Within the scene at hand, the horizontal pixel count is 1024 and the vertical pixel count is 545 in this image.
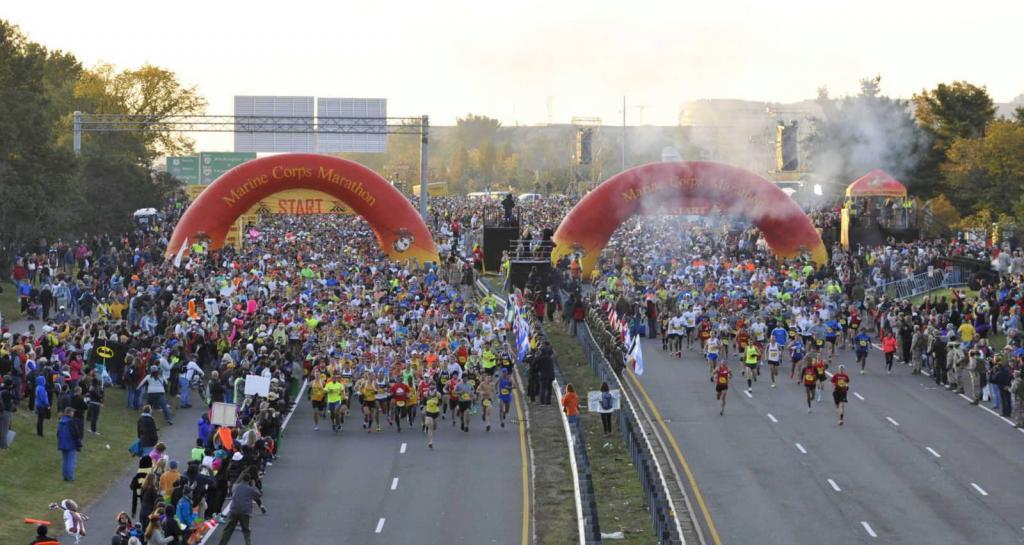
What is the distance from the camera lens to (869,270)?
53.8 metres

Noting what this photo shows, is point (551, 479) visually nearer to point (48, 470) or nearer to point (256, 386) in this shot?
point (256, 386)

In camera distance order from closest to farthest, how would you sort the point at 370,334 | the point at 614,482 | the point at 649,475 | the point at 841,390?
the point at 649,475 → the point at 614,482 → the point at 841,390 → the point at 370,334

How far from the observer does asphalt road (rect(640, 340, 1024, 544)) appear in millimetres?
24094

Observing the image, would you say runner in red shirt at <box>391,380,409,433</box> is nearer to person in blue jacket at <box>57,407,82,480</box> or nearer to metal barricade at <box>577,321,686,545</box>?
metal barricade at <box>577,321,686,545</box>

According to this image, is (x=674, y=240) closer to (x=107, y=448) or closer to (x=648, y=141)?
(x=107, y=448)

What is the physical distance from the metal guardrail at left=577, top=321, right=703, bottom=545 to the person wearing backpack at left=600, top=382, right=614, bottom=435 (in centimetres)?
24

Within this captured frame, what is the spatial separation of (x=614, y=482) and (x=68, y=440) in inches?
362

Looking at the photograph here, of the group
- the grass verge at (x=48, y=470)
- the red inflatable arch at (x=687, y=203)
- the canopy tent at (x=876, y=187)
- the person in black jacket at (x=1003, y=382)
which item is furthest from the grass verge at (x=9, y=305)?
the canopy tent at (x=876, y=187)

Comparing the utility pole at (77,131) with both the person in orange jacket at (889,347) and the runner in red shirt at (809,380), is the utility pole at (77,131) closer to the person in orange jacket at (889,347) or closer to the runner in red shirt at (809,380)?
the person in orange jacket at (889,347)

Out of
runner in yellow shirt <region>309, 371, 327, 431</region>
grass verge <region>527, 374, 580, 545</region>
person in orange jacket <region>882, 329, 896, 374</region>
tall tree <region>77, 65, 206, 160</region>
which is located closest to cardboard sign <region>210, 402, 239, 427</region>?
grass verge <region>527, 374, 580, 545</region>

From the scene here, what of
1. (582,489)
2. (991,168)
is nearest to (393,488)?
(582,489)

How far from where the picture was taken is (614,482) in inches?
1033

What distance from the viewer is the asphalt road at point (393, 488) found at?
23.4 metres

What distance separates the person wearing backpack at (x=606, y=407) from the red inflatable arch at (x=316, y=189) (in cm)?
2658
